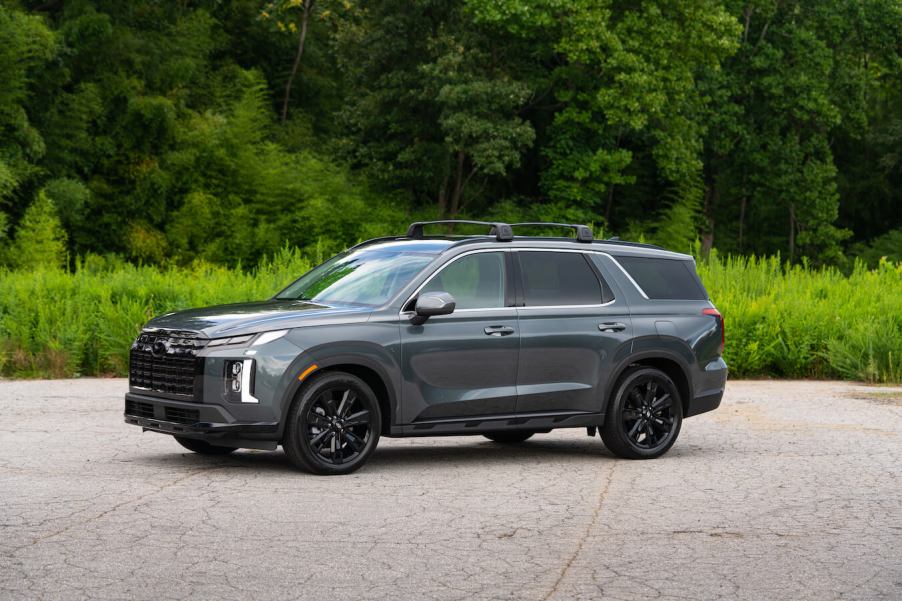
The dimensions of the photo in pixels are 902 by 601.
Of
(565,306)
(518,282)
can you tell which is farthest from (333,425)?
(565,306)

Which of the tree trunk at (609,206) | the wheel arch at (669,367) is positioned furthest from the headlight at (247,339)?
the tree trunk at (609,206)

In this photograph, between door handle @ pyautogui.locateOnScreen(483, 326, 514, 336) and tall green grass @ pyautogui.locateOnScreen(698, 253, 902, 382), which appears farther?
tall green grass @ pyautogui.locateOnScreen(698, 253, 902, 382)

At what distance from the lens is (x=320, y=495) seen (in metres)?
9.53

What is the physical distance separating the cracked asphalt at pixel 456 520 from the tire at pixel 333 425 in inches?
6.6

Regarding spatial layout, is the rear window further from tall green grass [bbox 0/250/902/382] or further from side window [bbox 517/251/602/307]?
tall green grass [bbox 0/250/902/382]

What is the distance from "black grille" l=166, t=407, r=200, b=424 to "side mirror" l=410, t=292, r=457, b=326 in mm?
1785

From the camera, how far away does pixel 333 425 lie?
34.0ft

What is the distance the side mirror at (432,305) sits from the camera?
34.6ft

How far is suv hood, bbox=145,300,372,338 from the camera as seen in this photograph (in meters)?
10.2

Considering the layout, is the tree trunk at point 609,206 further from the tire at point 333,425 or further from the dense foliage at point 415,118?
the tire at point 333,425

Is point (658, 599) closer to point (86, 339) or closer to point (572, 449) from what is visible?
point (572, 449)

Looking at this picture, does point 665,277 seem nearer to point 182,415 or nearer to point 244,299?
point 182,415

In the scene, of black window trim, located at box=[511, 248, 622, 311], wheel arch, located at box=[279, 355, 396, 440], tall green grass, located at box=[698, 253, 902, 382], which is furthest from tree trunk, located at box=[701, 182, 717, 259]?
wheel arch, located at box=[279, 355, 396, 440]

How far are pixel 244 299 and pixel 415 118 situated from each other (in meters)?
28.6
